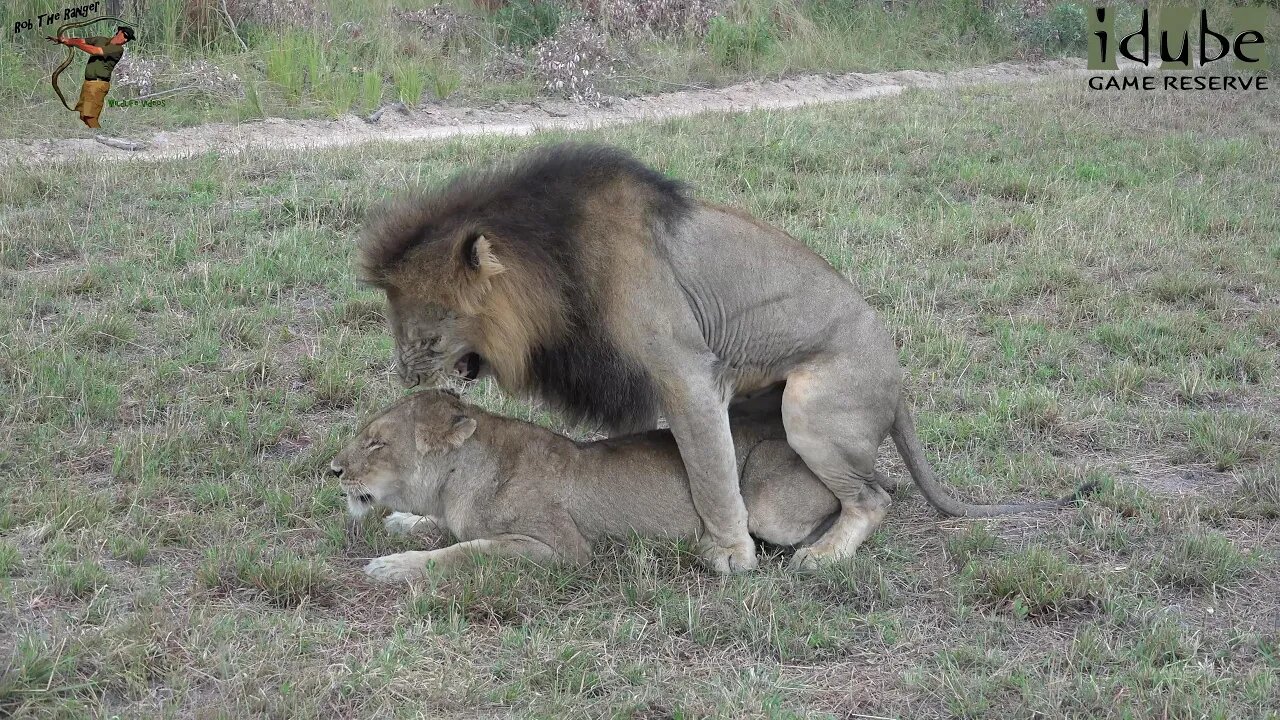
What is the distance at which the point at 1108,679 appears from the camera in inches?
133

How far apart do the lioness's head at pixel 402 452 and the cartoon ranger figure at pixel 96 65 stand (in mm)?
5772

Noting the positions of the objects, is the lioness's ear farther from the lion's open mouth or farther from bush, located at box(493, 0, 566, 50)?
bush, located at box(493, 0, 566, 50)

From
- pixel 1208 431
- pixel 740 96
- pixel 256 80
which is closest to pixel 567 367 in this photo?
pixel 1208 431

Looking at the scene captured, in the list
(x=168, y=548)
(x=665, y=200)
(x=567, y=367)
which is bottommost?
(x=168, y=548)

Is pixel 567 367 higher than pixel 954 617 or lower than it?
higher

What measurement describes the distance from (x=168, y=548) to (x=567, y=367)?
1.32m

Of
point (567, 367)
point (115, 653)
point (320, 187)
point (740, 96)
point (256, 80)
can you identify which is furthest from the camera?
point (740, 96)

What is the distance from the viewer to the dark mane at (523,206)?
152 inches

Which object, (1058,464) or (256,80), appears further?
(256,80)

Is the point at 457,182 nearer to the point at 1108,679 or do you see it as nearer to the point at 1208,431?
the point at 1108,679

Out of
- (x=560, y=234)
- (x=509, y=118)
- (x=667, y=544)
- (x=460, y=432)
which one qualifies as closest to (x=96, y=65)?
(x=509, y=118)

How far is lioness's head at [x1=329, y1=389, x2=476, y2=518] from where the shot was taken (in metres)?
4.11

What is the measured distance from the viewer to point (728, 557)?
13.4ft

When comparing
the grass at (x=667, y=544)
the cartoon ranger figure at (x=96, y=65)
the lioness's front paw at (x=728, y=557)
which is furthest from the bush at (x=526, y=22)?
the lioness's front paw at (x=728, y=557)
